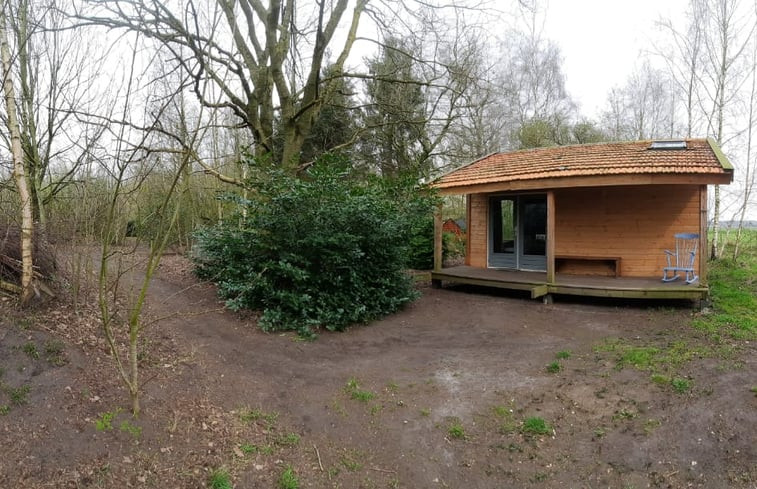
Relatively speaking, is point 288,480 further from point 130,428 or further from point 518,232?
point 518,232

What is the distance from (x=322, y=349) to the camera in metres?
5.89

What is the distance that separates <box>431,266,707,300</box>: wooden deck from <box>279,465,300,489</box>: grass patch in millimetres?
5911

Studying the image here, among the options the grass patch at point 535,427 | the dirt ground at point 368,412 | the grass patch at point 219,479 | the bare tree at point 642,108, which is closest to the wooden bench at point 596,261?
the dirt ground at point 368,412

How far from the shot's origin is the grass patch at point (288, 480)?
322cm

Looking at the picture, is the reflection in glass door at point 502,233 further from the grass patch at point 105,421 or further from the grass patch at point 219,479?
the grass patch at point 105,421

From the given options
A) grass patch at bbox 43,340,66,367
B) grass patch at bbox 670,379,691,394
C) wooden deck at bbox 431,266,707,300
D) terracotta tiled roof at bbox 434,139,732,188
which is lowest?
grass patch at bbox 670,379,691,394

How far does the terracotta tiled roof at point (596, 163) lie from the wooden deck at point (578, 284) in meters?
1.92

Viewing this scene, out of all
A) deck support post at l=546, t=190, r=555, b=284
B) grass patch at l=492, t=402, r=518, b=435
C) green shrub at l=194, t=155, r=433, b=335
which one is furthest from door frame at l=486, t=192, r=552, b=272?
grass patch at l=492, t=402, r=518, b=435

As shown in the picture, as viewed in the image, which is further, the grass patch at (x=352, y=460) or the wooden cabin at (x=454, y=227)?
the wooden cabin at (x=454, y=227)

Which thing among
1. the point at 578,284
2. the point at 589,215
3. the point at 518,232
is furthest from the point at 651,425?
the point at 518,232

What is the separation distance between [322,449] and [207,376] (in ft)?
5.13

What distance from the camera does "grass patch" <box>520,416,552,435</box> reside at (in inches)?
152

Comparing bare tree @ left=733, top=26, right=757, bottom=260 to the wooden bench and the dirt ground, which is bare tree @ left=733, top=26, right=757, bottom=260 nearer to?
the wooden bench

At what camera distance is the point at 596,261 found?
952 centimetres
